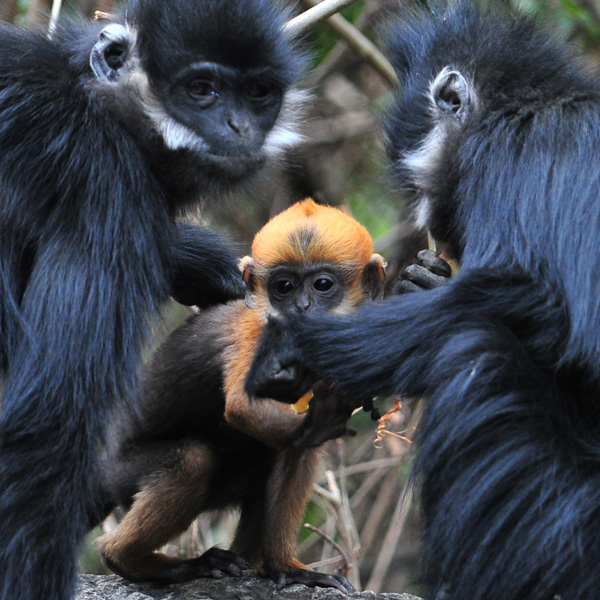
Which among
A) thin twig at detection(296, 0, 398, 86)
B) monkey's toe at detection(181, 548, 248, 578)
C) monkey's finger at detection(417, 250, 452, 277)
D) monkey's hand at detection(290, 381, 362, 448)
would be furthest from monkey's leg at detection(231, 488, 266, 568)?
thin twig at detection(296, 0, 398, 86)

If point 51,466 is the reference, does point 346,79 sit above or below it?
above

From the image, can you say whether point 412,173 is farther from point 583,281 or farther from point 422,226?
point 583,281

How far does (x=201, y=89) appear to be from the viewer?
395 cm

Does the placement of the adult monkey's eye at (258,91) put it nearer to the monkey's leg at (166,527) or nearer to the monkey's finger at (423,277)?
the monkey's finger at (423,277)

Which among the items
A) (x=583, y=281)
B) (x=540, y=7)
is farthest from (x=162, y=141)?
(x=540, y=7)

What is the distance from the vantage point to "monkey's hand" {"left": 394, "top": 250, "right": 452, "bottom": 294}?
412 centimetres

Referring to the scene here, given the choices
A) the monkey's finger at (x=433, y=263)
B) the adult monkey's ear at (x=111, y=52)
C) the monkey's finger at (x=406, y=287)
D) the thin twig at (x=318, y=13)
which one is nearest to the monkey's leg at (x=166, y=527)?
the monkey's finger at (x=406, y=287)

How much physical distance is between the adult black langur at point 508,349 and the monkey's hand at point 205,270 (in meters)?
0.97

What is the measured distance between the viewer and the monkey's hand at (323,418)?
386cm

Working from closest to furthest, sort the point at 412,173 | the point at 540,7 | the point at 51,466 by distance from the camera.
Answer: the point at 51,466, the point at 412,173, the point at 540,7

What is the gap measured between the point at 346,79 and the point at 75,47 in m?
4.55

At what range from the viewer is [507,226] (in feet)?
11.9

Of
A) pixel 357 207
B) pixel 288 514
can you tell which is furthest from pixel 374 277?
pixel 357 207

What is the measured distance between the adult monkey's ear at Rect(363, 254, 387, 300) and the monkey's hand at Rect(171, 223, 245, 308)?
2.34ft
